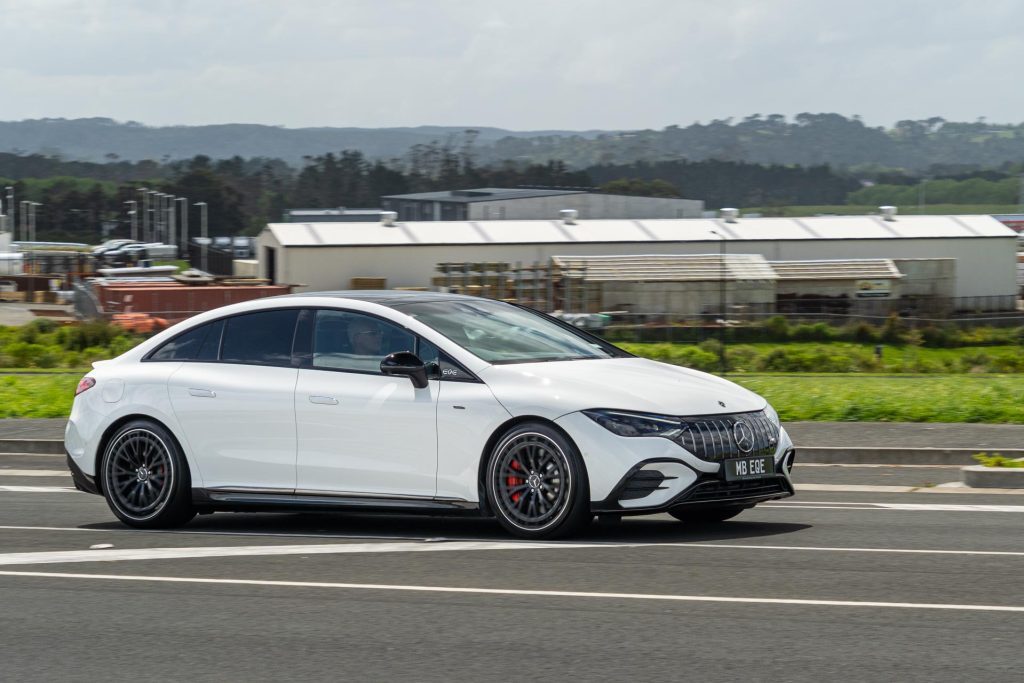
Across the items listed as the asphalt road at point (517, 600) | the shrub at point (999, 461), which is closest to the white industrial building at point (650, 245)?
the shrub at point (999, 461)

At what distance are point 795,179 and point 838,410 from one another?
6717 inches

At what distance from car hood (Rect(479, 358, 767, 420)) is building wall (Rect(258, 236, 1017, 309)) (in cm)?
5645

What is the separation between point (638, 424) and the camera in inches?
332

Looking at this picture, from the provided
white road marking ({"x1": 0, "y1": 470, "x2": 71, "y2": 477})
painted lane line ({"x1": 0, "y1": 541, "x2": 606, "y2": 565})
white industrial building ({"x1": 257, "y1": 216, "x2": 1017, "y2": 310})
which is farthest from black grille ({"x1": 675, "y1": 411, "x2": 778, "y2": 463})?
white industrial building ({"x1": 257, "y1": 216, "x2": 1017, "y2": 310})

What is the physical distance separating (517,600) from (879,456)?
8040 mm

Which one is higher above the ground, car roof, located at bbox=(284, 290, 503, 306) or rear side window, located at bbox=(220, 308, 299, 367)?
car roof, located at bbox=(284, 290, 503, 306)

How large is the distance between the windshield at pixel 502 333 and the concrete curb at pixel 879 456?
525 centimetres

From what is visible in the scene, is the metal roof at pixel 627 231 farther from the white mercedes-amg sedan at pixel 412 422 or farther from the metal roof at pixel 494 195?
the white mercedes-amg sedan at pixel 412 422

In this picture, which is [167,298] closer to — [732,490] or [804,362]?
[804,362]

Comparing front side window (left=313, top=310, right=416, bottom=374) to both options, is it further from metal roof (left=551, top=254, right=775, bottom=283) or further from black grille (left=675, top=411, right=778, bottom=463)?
metal roof (left=551, top=254, right=775, bottom=283)

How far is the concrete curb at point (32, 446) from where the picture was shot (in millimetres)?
16906

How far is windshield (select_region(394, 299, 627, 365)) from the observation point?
364 inches

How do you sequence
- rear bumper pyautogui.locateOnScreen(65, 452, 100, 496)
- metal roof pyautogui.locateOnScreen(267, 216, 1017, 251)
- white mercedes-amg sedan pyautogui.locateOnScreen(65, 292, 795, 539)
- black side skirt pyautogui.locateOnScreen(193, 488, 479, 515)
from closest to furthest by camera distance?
1. white mercedes-amg sedan pyautogui.locateOnScreen(65, 292, 795, 539)
2. black side skirt pyautogui.locateOnScreen(193, 488, 479, 515)
3. rear bumper pyautogui.locateOnScreen(65, 452, 100, 496)
4. metal roof pyautogui.locateOnScreen(267, 216, 1017, 251)

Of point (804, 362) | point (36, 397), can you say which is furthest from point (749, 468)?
point (804, 362)
